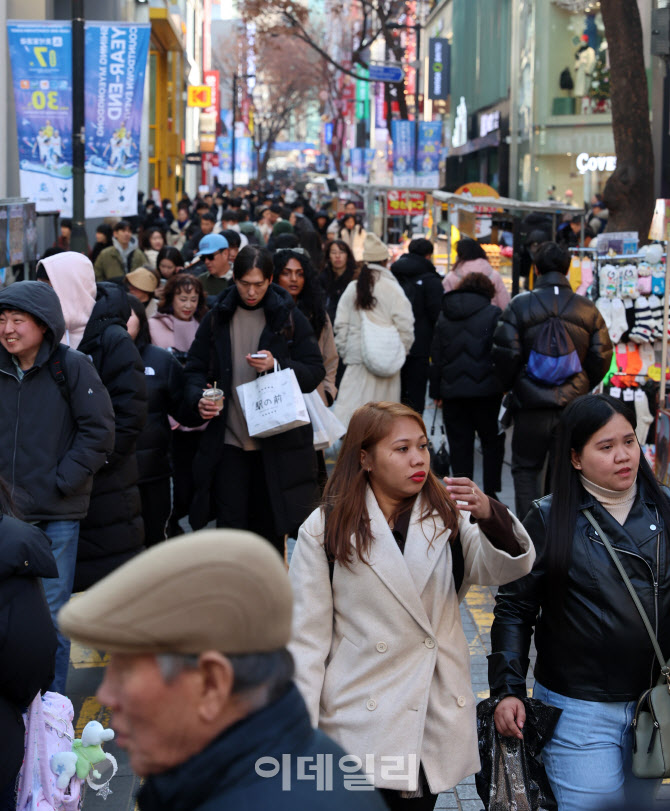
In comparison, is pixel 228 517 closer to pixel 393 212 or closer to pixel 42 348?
pixel 42 348

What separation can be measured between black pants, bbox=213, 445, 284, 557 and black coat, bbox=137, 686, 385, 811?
474cm

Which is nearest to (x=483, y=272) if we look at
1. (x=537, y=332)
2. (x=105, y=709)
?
(x=537, y=332)

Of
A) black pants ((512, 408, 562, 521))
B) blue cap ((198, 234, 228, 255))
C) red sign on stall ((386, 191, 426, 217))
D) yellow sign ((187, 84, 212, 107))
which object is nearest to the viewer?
black pants ((512, 408, 562, 521))

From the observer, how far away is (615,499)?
3.69 meters

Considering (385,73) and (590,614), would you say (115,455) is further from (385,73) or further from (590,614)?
(385,73)

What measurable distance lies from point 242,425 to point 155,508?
39.7 inches

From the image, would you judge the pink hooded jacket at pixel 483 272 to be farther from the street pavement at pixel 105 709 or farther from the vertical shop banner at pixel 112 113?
the street pavement at pixel 105 709

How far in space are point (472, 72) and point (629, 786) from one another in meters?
46.2

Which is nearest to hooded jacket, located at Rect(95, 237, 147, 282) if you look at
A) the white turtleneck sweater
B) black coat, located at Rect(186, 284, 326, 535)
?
black coat, located at Rect(186, 284, 326, 535)

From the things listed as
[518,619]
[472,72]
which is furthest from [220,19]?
[518,619]

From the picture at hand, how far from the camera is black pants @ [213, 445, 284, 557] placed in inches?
255

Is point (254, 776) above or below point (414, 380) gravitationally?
above

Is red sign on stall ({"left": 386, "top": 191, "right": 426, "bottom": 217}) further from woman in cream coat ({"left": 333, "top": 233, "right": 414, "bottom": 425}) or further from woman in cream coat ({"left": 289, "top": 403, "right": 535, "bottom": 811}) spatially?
woman in cream coat ({"left": 289, "top": 403, "right": 535, "bottom": 811})

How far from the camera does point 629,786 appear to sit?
137 inches
